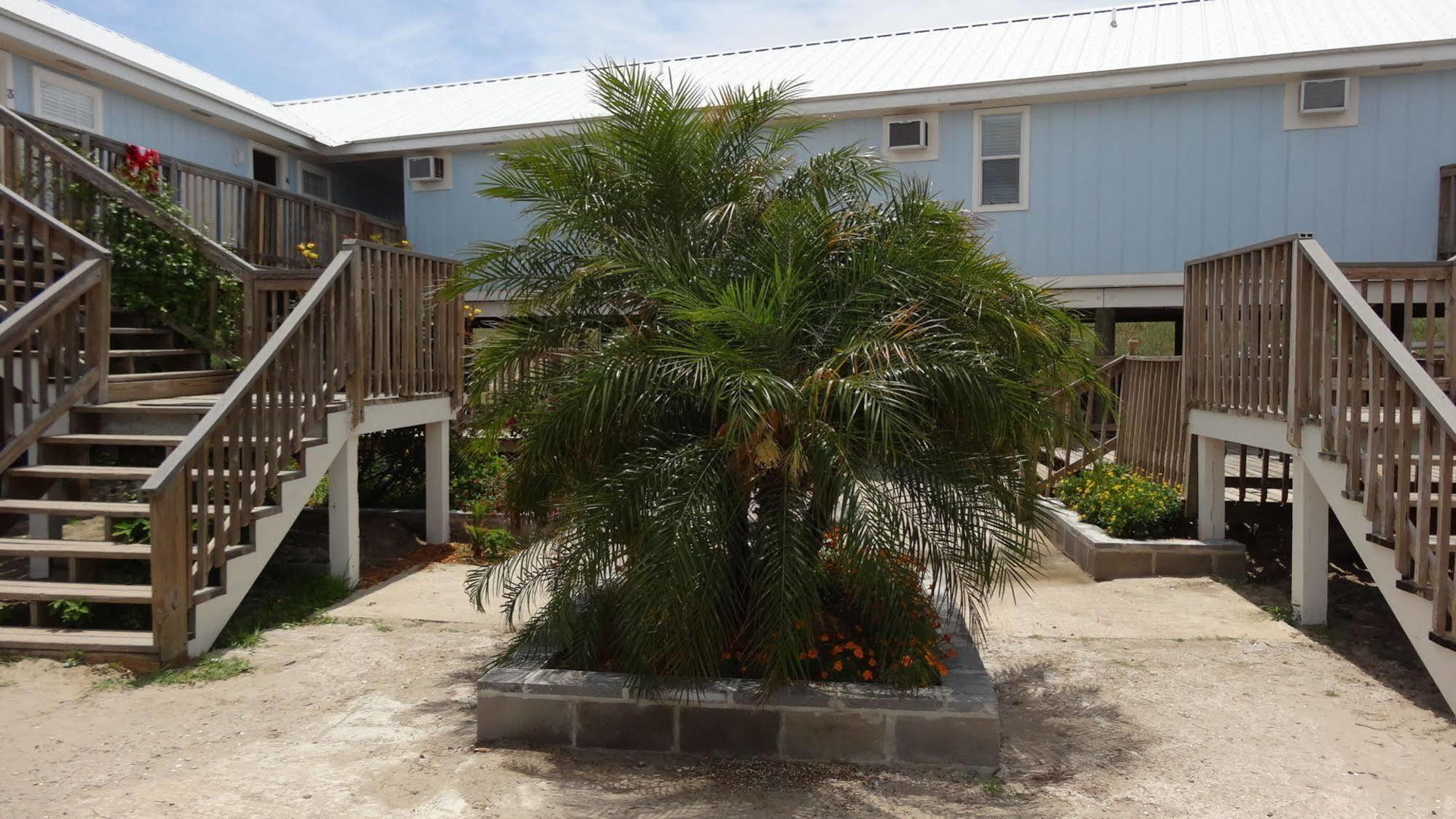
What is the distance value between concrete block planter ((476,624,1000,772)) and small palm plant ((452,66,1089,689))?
157mm

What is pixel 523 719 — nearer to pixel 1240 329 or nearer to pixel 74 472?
pixel 74 472

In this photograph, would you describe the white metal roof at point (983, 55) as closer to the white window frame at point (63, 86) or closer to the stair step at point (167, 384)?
the white window frame at point (63, 86)

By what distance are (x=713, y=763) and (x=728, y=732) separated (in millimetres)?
138

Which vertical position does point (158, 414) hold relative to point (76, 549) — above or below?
above

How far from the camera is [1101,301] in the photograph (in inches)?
487

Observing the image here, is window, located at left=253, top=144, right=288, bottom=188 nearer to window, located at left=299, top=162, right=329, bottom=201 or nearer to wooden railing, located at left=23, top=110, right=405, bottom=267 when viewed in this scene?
window, located at left=299, top=162, right=329, bottom=201

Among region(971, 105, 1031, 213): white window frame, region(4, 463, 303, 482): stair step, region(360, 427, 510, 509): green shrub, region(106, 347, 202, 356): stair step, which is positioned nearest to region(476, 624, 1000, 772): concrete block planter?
region(4, 463, 303, 482): stair step

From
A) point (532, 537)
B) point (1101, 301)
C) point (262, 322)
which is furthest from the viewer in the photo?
point (1101, 301)

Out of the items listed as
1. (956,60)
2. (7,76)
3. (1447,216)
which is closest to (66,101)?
(7,76)

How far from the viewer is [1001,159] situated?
41.2ft

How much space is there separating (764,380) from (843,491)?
537mm

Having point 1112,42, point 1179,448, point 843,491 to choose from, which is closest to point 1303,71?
point 1112,42

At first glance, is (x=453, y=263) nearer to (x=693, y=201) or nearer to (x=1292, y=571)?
(x=693, y=201)

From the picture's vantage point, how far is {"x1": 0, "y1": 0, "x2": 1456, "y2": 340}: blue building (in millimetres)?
11281
